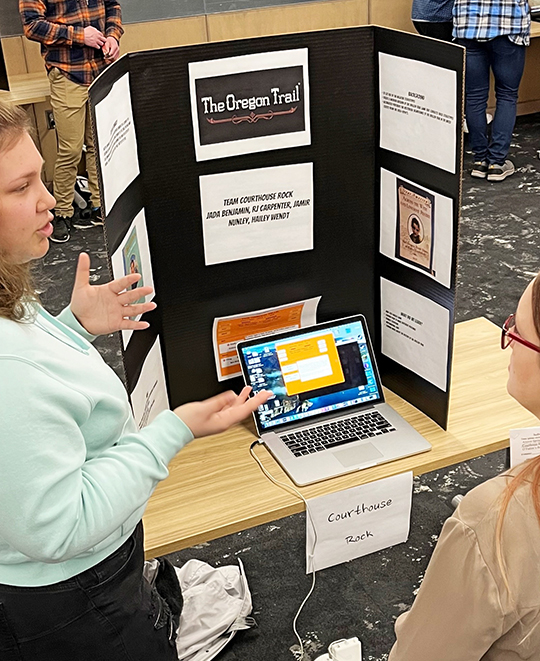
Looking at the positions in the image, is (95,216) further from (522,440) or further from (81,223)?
(522,440)

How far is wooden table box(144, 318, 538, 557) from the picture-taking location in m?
1.65

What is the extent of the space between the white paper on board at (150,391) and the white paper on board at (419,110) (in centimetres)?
69

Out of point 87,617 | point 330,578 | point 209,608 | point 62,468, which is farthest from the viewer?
point 330,578

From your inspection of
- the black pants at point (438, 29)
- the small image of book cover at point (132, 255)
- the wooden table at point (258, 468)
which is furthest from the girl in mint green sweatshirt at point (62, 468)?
the black pants at point (438, 29)

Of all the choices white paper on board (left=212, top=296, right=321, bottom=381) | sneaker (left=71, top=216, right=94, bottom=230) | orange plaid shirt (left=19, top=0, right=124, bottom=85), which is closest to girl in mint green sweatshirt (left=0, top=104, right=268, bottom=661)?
white paper on board (left=212, top=296, right=321, bottom=381)

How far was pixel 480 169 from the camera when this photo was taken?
5410 millimetres

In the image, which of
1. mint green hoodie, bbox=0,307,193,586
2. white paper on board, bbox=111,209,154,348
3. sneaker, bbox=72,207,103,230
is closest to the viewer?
mint green hoodie, bbox=0,307,193,586

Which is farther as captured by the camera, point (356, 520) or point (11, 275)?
point (356, 520)

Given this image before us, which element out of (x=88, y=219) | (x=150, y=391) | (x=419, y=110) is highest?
(x=419, y=110)

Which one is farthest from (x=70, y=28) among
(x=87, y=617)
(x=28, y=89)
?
(x=87, y=617)

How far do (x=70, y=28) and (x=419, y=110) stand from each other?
3.15m

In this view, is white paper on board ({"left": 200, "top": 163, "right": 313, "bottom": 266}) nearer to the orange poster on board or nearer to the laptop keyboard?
the orange poster on board

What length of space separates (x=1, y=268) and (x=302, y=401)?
91cm

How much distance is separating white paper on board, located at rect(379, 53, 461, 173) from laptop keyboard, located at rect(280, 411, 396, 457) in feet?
2.01
